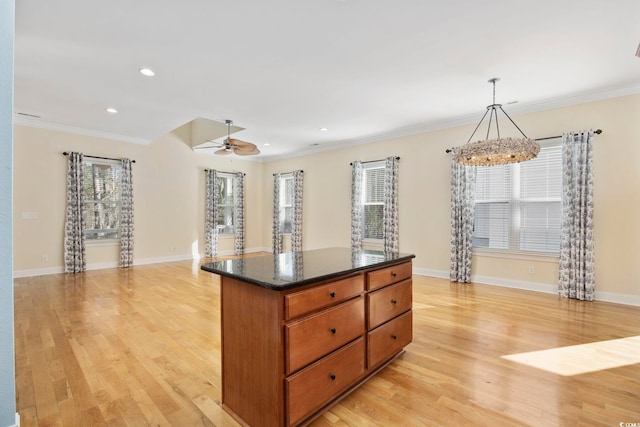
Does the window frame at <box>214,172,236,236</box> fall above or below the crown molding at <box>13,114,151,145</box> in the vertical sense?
below

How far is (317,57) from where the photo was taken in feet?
10.8

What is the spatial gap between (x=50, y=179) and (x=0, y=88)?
21.8 feet

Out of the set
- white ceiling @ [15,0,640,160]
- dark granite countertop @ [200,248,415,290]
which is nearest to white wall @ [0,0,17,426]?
dark granite countertop @ [200,248,415,290]

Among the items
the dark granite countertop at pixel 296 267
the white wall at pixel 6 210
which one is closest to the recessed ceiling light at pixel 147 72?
the dark granite countertop at pixel 296 267

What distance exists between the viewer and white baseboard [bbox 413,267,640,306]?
4082 millimetres

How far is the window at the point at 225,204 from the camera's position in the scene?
8.64 metres

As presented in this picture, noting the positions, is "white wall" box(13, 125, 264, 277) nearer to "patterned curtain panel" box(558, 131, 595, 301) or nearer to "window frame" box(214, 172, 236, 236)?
"window frame" box(214, 172, 236, 236)

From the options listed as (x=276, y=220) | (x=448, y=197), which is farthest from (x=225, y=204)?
(x=448, y=197)

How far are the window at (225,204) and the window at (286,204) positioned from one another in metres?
1.46

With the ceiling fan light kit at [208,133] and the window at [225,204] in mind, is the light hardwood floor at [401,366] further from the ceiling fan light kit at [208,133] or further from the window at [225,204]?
the window at [225,204]

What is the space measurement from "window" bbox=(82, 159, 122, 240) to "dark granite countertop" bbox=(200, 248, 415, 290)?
5.98 meters

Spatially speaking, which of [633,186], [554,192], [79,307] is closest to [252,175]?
[79,307]

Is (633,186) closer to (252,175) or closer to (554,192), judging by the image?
(554,192)

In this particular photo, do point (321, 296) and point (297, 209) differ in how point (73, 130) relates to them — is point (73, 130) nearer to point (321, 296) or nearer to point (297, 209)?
point (297, 209)
